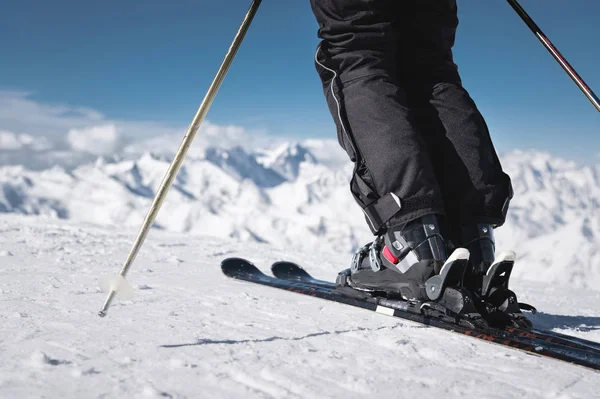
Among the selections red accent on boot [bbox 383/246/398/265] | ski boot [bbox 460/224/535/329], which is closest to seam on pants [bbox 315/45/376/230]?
red accent on boot [bbox 383/246/398/265]

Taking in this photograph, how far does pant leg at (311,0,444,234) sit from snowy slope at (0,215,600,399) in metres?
0.46

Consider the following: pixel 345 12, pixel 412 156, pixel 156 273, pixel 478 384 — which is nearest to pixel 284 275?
pixel 156 273

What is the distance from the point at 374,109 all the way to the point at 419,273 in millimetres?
641

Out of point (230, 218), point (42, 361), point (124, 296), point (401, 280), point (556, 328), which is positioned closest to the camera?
point (42, 361)

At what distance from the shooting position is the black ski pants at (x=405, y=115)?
1.77 meters

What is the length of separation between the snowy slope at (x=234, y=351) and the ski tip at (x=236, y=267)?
0.49 meters

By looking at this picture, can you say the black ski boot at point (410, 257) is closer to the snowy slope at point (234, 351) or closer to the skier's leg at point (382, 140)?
the skier's leg at point (382, 140)

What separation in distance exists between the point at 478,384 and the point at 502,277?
734 millimetres

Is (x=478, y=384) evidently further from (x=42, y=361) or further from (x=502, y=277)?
(x=42, y=361)

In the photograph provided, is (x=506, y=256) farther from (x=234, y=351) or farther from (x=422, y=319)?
(x=234, y=351)

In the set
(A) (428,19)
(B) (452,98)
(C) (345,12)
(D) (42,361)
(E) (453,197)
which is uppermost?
(A) (428,19)

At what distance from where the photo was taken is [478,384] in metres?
1.03

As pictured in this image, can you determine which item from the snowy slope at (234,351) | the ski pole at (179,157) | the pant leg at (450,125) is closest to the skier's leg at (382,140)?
the pant leg at (450,125)

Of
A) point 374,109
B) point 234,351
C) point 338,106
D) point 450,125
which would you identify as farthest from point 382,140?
point 234,351
